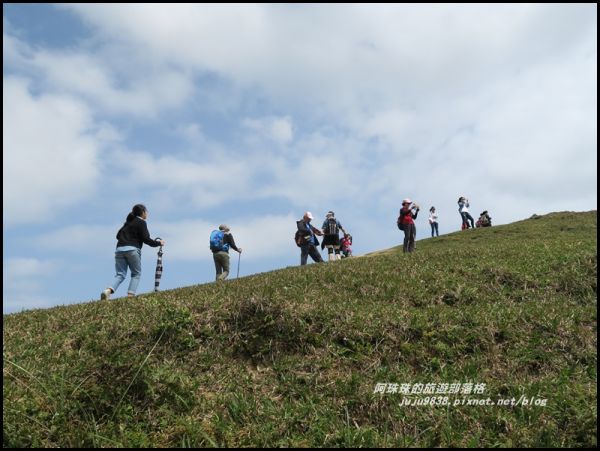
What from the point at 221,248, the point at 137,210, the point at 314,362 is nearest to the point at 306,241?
the point at 221,248

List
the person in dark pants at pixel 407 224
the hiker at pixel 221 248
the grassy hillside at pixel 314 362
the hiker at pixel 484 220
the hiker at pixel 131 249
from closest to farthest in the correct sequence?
1. the grassy hillside at pixel 314 362
2. the hiker at pixel 131 249
3. the hiker at pixel 221 248
4. the person in dark pants at pixel 407 224
5. the hiker at pixel 484 220

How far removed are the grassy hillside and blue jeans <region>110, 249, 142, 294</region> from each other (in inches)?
103

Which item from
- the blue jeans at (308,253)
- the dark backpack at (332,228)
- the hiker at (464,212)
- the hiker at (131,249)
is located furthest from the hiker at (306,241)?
the hiker at (464,212)

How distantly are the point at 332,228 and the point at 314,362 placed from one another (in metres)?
14.5

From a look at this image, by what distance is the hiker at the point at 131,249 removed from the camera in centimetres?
1391

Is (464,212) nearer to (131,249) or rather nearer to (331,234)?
(331,234)

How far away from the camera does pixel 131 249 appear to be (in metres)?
13.9

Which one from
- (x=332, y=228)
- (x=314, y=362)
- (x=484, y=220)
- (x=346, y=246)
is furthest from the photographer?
(x=484, y=220)

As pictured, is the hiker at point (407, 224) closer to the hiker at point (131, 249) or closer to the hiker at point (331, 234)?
the hiker at point (331, 234)

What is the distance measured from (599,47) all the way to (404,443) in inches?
235

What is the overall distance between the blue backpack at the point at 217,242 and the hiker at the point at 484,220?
25.8 m

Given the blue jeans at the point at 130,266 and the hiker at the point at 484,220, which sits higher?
the hiker at the point at 484,220

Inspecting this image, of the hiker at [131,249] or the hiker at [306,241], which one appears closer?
the hiker at [131,249]

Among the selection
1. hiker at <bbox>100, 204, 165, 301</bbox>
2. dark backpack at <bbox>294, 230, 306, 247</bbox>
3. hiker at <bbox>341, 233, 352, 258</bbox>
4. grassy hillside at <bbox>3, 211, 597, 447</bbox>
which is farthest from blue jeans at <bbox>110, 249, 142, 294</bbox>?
hiker at <bbox>341, 233, 352, 258</bbox>
